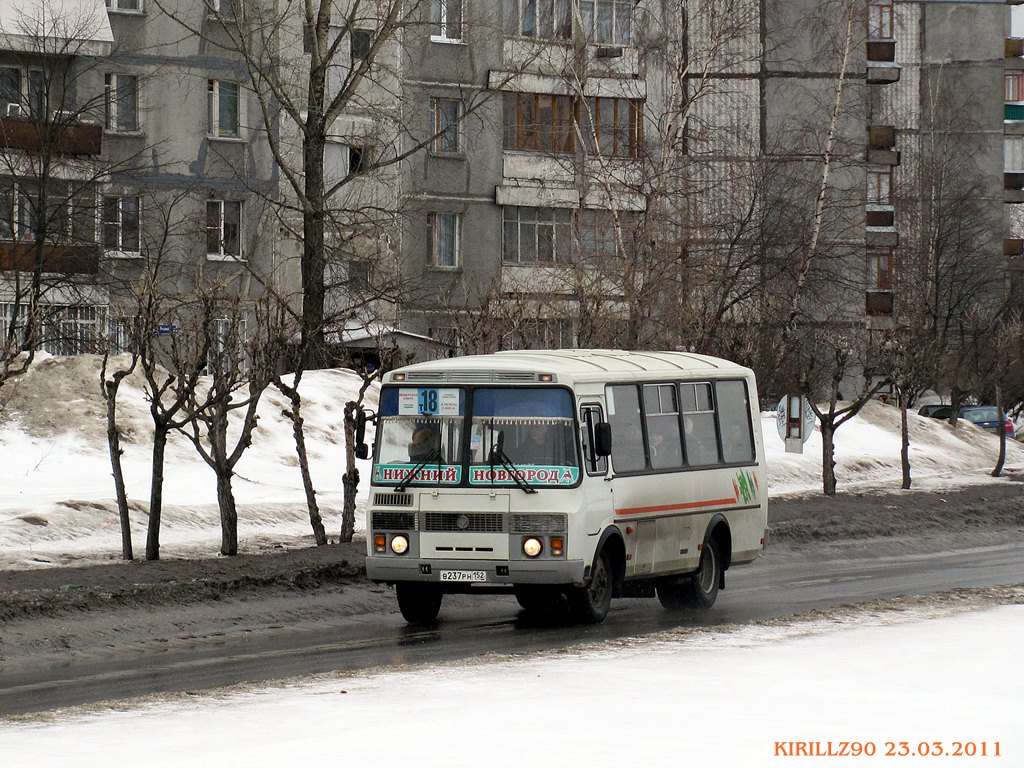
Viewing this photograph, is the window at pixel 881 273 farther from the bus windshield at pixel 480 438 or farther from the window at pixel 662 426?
the bus windshield at pixel 480 438

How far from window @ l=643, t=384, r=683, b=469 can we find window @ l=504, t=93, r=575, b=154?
3695 centimetres

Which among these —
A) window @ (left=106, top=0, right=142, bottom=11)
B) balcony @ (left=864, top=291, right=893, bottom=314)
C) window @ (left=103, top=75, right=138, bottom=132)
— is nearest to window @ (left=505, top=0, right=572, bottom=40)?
window @ (left=106, top=0, right=142, bottom=11)

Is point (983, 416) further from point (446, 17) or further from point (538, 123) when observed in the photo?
point (446, 17)

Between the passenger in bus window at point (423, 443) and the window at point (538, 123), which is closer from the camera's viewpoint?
the passenger in bus window at point (423, 443)

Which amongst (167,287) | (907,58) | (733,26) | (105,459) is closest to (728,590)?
(105,459)

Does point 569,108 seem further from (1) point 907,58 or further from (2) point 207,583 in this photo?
(2) point 207,583

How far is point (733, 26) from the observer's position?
41438mm

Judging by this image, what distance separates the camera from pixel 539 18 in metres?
54.3

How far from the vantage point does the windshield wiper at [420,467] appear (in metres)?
16.9

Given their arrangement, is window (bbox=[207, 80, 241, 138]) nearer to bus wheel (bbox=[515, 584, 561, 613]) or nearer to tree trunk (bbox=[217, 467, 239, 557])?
tree trunk (bbox=[217, 467, 239, 557])

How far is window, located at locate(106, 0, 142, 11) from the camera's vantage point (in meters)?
49.9

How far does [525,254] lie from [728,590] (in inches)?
1414

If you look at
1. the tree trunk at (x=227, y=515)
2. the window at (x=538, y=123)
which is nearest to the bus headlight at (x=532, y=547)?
the tree trunk at (x=227, y=515)

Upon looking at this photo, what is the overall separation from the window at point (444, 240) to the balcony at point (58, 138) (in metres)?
11.2
